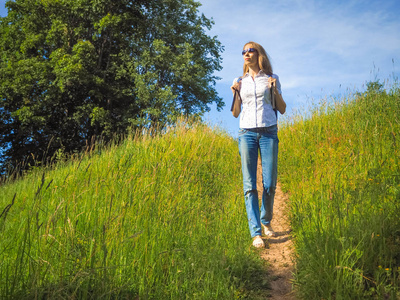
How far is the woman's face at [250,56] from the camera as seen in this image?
15.1 feet

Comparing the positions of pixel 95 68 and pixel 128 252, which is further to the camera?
pixel 95 68

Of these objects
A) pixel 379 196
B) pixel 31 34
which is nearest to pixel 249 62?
pixel 379 196

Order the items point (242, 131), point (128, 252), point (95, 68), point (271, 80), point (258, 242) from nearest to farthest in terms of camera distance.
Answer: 1. point (128, 252)
2. point (258, 242)
3. point (271, 80)
4. point (242, 131)
5. point (95, 68)

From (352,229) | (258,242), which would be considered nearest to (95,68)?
(258,242)

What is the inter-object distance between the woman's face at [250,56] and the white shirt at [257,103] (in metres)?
0.19

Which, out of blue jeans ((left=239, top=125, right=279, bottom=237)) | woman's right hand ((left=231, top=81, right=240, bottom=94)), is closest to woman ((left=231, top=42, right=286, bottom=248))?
blue jeans ((left=239, top=125, right=279, bottom=237))

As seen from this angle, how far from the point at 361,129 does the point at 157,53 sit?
1354 cm

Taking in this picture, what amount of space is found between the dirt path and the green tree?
11805 mm

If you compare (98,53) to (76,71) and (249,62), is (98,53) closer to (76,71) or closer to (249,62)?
(76,71)

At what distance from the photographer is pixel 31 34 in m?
19.7

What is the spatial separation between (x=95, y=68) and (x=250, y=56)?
647 inches

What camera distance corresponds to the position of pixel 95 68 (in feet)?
62.3

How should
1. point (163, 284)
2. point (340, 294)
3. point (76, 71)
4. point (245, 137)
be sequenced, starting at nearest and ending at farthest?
point (340, 294) < point (163, 284) < point (245, 137) < point (76, 71)

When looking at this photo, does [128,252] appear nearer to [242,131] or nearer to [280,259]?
[280,259]
